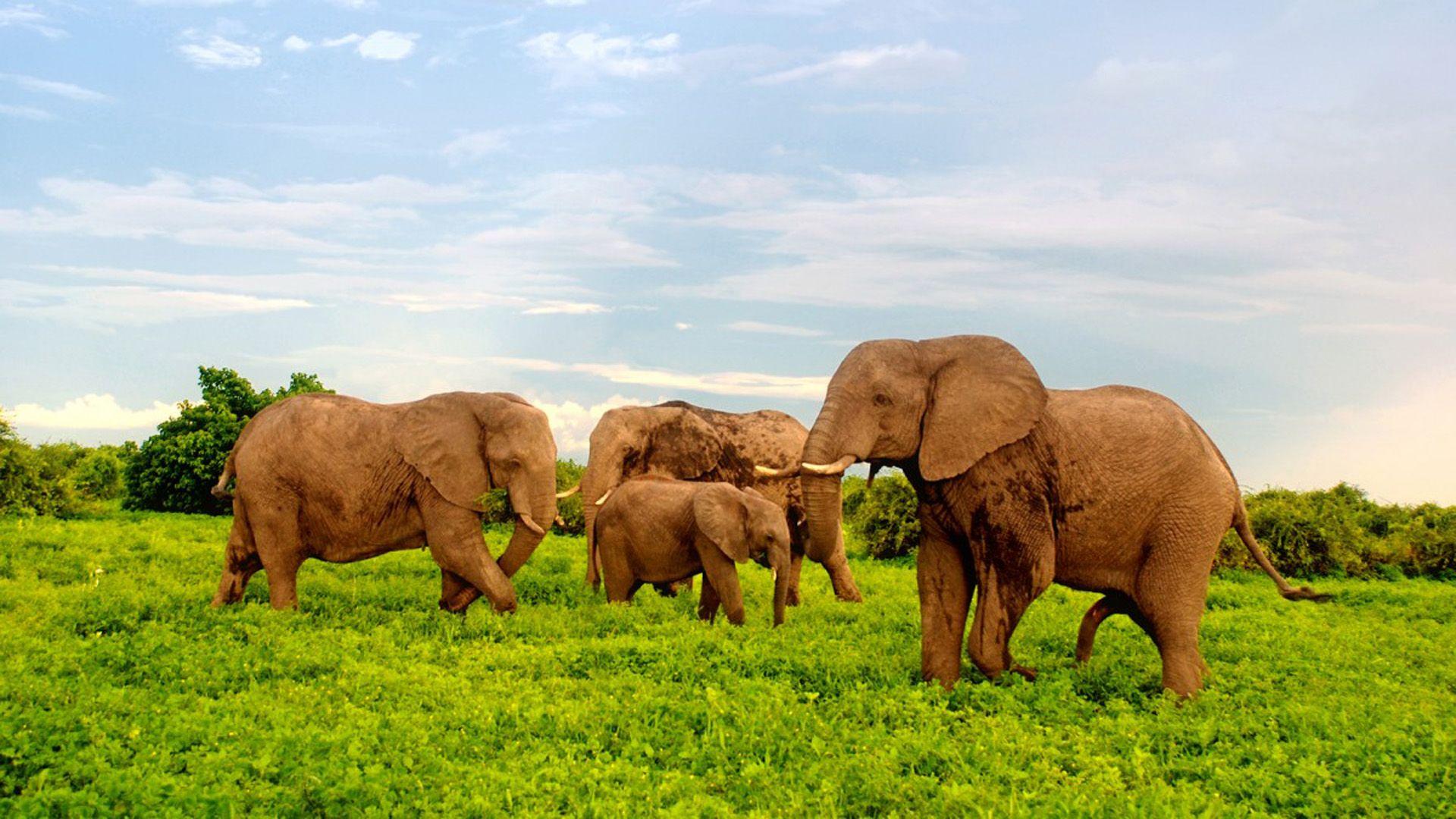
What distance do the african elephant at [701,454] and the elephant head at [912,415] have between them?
6033 millimetres

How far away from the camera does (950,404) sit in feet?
31.7

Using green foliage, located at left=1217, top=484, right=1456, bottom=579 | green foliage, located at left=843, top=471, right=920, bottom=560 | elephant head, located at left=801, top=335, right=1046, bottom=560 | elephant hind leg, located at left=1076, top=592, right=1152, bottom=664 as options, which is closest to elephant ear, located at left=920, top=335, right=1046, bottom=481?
elephant head, located at left=801, top=335, right=1046, bottom=560

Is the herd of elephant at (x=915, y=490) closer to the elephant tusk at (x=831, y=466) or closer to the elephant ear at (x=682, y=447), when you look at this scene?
the elephant tusk at (x=831, y=466)

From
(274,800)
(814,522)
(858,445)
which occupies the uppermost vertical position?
(858,445)

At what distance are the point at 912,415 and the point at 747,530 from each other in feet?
13.5

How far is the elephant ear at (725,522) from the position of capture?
519 inches

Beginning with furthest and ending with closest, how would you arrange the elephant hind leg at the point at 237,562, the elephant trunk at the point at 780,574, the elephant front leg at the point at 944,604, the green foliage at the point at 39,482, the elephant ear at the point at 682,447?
the green foliage at the point at 39,482 → the elephant ear at the point at 682,447 → the elephant hind leg at the point at 237,562 → the elephant trunk at the point at 780,574 → the elephant front leg at the point at 944,604

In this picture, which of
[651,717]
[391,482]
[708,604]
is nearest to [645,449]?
[708,604]

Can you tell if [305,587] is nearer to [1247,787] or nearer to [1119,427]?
[1119,427]

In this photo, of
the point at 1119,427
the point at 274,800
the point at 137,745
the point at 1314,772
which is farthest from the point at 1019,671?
the point at 137,745

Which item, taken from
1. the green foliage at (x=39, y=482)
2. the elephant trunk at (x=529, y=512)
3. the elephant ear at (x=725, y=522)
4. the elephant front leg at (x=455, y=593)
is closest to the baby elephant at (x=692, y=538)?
the elephant ear at (x=725, y=522)

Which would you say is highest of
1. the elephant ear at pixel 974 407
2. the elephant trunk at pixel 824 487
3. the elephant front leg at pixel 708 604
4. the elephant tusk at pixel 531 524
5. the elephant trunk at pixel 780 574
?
the elephant ear at pixel 974 407

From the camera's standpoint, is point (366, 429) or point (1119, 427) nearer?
point (1119, 427)

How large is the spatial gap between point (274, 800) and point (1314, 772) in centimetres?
663
